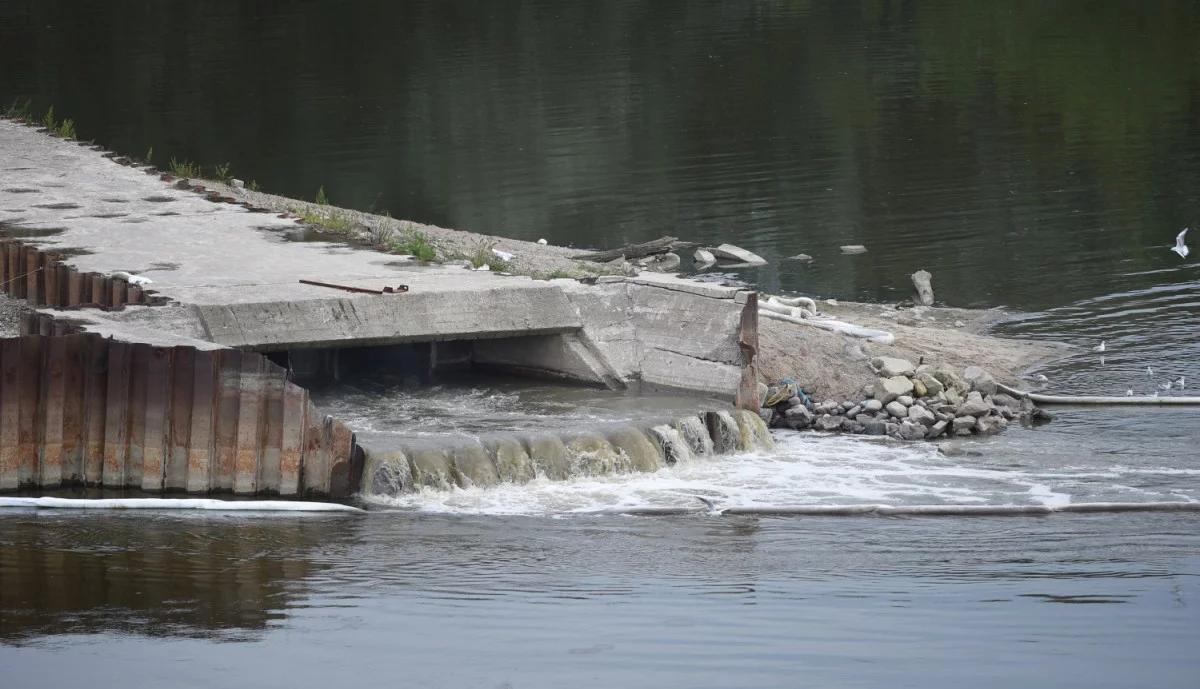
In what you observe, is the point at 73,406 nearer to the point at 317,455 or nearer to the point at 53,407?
the point at 53,407

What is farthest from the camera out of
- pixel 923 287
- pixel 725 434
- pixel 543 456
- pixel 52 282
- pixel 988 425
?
pixel 923 287

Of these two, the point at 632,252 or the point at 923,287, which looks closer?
the point at 923,287

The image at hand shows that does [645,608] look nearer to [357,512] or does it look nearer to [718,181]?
[357,512]

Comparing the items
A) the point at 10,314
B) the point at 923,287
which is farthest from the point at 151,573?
the point at 923,287

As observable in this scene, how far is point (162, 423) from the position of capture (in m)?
17.5

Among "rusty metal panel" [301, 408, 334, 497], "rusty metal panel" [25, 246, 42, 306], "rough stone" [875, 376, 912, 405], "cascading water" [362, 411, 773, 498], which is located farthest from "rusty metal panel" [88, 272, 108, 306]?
"rough stone" [875, 376, 912, 405]

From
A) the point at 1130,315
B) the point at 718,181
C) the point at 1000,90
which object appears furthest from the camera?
the point at 1000,90

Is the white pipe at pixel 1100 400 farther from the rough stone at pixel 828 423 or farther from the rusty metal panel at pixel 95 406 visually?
the rusty metal panel at pixel 95 406

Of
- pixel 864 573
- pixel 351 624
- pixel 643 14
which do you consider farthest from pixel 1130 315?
pixel 643 14

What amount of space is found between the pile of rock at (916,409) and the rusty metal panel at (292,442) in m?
6.47

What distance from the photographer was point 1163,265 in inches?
1188

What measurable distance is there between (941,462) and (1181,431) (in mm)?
3245

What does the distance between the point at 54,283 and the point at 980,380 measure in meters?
12.6

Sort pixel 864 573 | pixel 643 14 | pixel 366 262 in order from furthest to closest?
1. pixel 643 14
2. pixel 366 262
3. pixel 864 573
